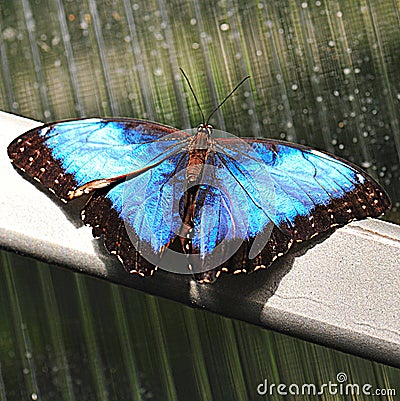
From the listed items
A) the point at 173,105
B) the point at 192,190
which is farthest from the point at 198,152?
the point at 173,105

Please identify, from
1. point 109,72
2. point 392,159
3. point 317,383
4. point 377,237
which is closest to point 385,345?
point 377,237

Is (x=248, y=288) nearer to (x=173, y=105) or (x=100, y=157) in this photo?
(x=100, y=157)

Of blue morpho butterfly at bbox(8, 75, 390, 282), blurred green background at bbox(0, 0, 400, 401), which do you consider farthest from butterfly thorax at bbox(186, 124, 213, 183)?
blurred green background at bbox(0, 0, 400, 401)

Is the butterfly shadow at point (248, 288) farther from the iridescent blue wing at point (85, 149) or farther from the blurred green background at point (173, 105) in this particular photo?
the blurred green background at point (173, 105)

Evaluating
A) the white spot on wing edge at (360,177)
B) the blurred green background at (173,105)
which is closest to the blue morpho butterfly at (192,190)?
the white spot on wing edge at (360,177)

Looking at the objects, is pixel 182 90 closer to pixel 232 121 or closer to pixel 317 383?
pixel 232 121

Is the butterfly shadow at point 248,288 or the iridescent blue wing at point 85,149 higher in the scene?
the iridescent blue wing at point 85,149
